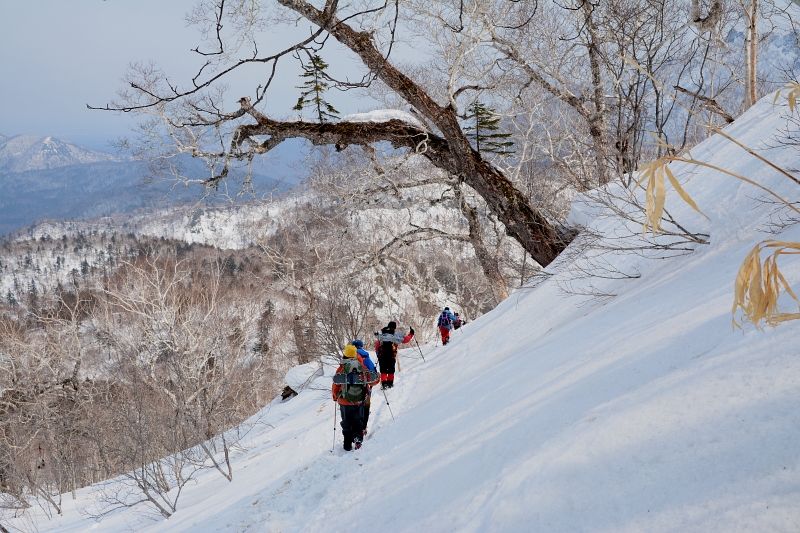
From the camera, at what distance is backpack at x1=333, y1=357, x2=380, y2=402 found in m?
6.11

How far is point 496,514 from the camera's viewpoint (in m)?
2.38

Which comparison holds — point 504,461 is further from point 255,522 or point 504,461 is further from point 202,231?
point 202,231

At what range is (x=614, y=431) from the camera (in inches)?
91.8

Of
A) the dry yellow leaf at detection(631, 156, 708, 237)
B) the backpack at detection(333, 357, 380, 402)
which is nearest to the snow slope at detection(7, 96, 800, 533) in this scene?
the backpack at detection(333, 357, 380, 402)

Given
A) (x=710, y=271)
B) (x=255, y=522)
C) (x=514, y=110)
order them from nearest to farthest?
(x=710, y=271)
(x=255, y=522)
(x=514, y=110)

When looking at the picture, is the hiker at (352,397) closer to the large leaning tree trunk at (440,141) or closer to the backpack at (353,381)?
the backpack at (353,381)

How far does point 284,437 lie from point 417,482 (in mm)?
7186

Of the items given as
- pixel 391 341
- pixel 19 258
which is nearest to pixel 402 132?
pixel 391 341

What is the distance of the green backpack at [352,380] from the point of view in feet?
20.0

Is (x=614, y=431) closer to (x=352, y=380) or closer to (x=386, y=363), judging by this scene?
(x=352, y=380)

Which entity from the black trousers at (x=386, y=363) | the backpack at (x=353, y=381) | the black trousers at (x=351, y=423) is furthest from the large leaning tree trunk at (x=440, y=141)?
the black trousers at (x=351, y=423)

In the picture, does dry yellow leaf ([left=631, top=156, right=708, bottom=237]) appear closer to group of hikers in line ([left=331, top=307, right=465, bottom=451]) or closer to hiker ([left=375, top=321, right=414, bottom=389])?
group of hikers in line ([left=331, top=307, right=465, bottom=451])

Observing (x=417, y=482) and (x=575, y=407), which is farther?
(x=417, y=482)

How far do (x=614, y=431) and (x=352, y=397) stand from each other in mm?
4262
